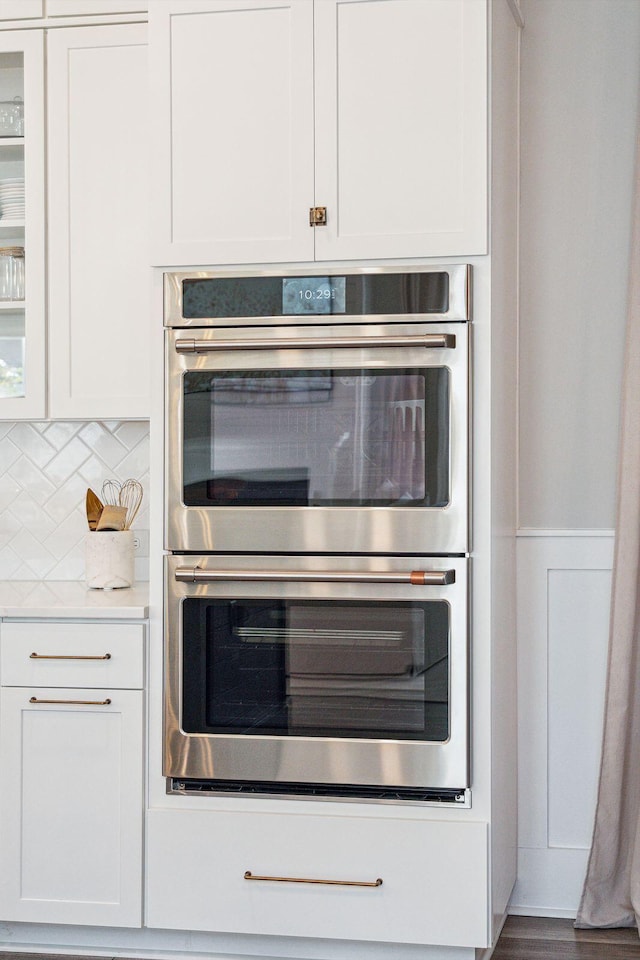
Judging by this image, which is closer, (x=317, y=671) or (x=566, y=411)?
(x=317, y=671)

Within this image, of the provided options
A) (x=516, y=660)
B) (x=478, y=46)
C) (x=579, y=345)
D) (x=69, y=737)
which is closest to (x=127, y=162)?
(x=478, y=46)

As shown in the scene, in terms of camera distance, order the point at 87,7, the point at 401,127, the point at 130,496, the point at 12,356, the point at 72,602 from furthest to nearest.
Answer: the point at 130,496
the point at 12,356
the point at 87,7
the point at 72,602
the point at 401,127

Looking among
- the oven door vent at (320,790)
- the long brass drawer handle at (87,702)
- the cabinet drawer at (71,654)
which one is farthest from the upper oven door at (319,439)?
the oven door vent at (320,790)

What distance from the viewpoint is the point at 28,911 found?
7.94 ft

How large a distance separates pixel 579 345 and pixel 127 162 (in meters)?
1.33

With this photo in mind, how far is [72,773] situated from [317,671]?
0.65m

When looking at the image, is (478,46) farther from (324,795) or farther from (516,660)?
(324,795)

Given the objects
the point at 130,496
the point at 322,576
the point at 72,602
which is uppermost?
the point at 130,496

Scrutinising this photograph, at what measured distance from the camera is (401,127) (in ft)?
7.47

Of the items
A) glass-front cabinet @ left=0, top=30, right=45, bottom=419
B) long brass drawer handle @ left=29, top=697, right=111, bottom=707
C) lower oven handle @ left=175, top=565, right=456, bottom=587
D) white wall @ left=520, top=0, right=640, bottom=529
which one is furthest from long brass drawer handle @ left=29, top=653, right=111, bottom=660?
white wall @ left=520, top=0, right=640, bottom=529

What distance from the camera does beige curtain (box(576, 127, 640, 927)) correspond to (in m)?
2.55

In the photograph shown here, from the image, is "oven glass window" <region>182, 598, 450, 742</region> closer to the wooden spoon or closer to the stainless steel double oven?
the stainless steel double oven

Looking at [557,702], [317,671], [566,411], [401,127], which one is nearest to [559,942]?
[557,702]

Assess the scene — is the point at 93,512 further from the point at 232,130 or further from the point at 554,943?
the point at 554,943
